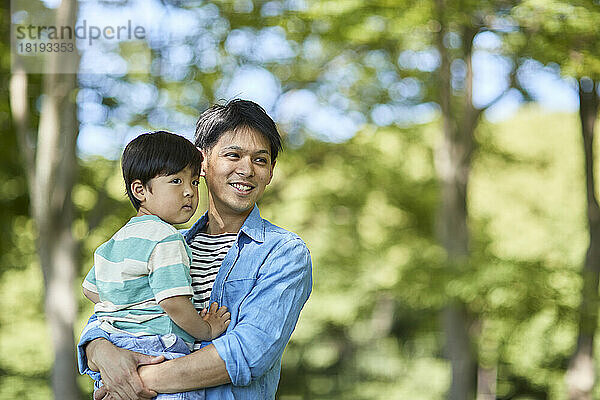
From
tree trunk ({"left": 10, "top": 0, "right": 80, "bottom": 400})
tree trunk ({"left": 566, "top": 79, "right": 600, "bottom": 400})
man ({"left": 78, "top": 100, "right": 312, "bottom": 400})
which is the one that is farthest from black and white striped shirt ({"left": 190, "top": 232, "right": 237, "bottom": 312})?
tree trunk ({"left": 566, "top": 79, "right": 600, "bottom": 400})

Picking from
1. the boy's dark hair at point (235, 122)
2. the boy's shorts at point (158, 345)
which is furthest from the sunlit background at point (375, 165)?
the boy's shorts at point (158, 345)

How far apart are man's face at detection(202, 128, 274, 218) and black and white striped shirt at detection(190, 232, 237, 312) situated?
8cm

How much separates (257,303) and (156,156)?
0.37m

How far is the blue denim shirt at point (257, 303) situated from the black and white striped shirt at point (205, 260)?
3 centimetres

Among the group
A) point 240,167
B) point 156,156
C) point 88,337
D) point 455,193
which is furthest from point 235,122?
point 455,193

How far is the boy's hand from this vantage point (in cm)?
154

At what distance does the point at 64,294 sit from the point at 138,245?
5029 mm

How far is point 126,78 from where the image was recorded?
7.12 metres

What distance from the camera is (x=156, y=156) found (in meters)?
1.56

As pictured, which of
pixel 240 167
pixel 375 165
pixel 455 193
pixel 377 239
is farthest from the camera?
pixel 377 239

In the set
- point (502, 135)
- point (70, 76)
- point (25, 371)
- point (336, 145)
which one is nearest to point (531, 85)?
point (336, 145)

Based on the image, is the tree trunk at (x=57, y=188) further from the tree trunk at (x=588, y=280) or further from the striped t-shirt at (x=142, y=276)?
the striped t-shirt at (x=142, y=276)

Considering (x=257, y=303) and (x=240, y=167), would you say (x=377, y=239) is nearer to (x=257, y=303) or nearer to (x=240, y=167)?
(x=240, y=167)

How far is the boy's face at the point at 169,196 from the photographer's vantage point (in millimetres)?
1562
